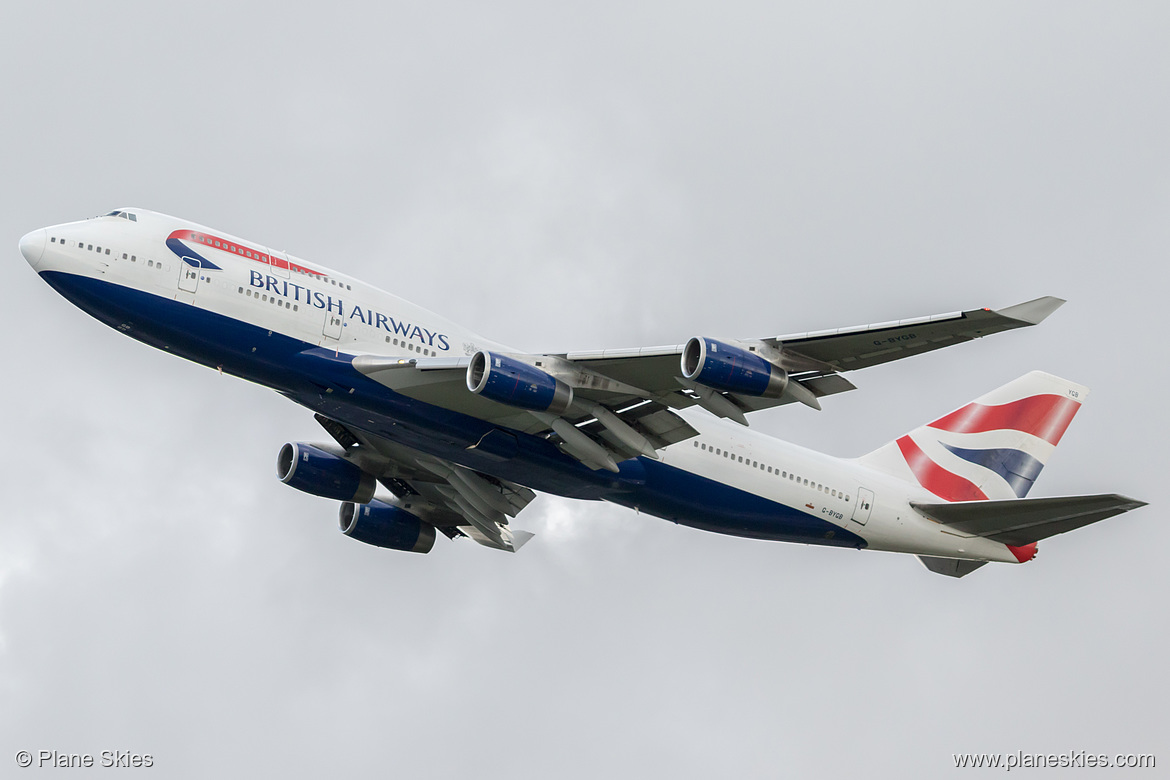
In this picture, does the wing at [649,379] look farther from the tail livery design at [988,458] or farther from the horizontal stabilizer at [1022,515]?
the tail livery design at [988,458]

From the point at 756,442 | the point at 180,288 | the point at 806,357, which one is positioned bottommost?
the point at 756,442

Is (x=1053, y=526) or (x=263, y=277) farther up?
(x=263, y=277)

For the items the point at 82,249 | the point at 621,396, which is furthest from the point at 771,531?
the point at 82,249

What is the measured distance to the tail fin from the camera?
39.3 m

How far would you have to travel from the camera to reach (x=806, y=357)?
92.3 feet

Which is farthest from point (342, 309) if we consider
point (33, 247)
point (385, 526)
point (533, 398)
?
point (385, 526)

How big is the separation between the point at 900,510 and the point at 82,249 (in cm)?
2384

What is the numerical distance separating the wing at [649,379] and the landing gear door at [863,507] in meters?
6.98

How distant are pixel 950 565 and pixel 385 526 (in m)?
18.4

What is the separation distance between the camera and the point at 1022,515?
114ft

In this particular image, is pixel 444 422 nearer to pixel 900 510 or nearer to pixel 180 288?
pixel 180 288

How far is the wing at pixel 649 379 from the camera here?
26953mm

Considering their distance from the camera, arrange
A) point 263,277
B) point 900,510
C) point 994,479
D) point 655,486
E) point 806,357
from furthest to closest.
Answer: point 994,479, point 900,510, point 655,486, point 263,277, point 806,357

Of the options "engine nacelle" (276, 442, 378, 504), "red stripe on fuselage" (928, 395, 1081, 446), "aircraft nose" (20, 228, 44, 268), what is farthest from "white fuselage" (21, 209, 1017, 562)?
"red stripe on fuselage" (928, 395, 1081, 446)
